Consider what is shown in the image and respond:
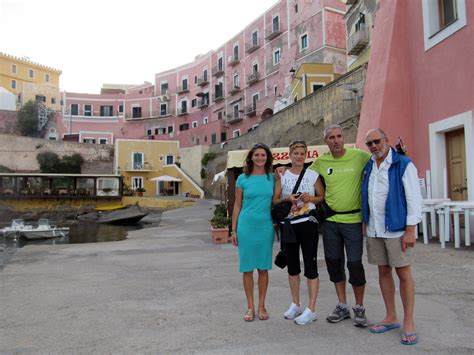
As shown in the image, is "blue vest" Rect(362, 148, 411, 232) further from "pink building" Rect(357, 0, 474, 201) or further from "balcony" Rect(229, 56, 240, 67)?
"balcony" Rect(229, 56, 240, 67)

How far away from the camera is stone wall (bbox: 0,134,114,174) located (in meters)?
40.2

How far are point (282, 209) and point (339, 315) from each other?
3.34 ft

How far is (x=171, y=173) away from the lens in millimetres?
39219

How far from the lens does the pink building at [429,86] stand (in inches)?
275

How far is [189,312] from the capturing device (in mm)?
3643

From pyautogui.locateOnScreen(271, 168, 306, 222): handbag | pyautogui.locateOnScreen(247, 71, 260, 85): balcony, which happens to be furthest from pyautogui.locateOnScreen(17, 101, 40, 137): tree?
pyautogui.locateOnScreen(271, 168, 306, 222): handbag

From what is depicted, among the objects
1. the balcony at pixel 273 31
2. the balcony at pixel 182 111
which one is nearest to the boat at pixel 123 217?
the balcony at pixel 273 31

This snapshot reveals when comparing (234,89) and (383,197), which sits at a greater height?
(234,89)

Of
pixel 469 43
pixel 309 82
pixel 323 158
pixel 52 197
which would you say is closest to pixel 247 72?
pixel 309 82

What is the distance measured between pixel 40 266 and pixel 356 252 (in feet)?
17.9

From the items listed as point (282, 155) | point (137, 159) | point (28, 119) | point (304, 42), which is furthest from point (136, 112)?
point (282, 155)

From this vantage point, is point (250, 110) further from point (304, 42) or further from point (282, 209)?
point (282, 209)

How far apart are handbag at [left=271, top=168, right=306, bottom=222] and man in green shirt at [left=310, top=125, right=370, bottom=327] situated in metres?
0.23

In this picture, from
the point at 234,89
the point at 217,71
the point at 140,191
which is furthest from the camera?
the point at 217,71
